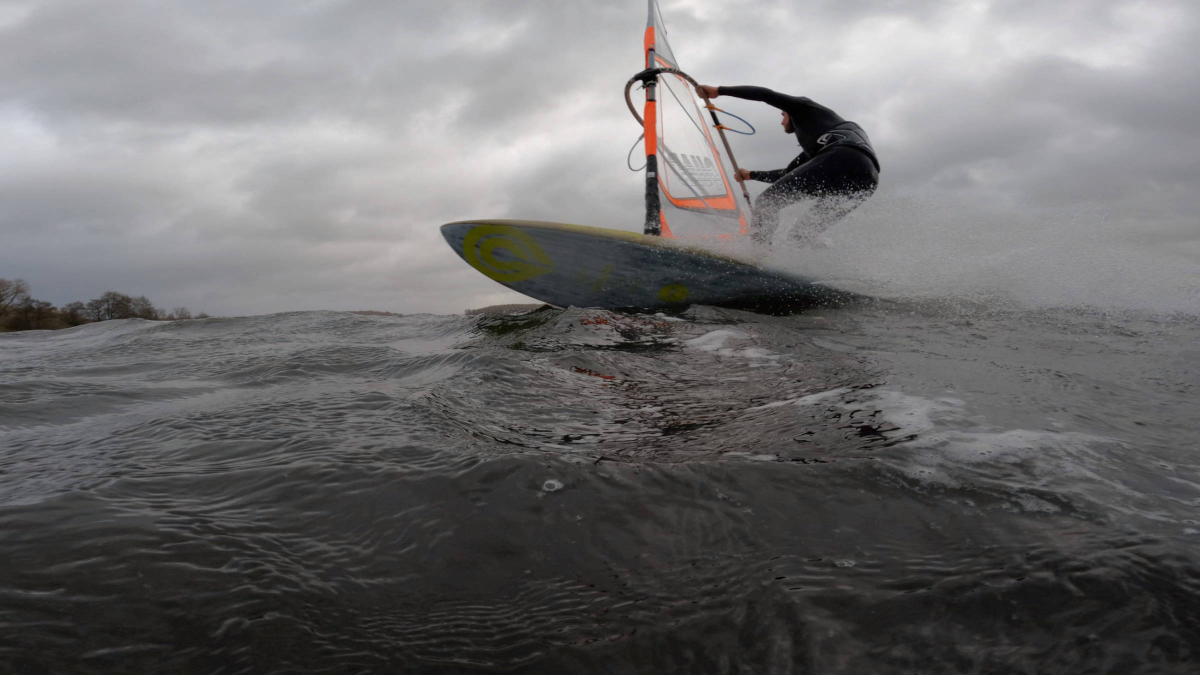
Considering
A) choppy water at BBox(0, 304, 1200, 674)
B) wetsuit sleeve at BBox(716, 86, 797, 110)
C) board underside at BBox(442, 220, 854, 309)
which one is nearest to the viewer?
choppy water at BBox(0, 304, 1200, 674)

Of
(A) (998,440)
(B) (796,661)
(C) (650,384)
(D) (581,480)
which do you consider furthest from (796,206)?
(B) (796,661)

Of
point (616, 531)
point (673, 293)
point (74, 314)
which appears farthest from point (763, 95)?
point (74, 314)

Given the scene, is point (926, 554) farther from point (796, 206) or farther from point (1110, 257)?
point (1110, 257)

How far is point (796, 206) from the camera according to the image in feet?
22.1

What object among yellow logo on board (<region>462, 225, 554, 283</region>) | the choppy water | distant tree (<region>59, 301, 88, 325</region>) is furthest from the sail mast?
distant tree (<region>59, 301, 88, 325</region>)

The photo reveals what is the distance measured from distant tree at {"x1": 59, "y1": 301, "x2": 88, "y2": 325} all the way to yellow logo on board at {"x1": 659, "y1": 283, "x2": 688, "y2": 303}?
42.3 feet

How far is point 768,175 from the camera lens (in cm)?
771

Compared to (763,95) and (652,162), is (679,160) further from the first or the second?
(763,95)

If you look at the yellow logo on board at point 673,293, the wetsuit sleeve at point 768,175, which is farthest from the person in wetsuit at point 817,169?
the yellow logo on board at point 673,293

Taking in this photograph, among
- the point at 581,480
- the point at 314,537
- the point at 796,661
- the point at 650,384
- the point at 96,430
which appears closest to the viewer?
the point at 796,661

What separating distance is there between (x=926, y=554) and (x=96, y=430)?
305 cm

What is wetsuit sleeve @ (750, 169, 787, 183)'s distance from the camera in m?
7.52

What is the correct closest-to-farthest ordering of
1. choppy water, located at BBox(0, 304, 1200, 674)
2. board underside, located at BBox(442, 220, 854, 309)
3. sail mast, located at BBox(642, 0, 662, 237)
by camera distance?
1. choppy water, located at BBox(0, 304, 1200, 674)
2. board underside, located at BBox(442, 220, 854, 309)
3. sail mast, located at BBox(642, 0, 662, 237)

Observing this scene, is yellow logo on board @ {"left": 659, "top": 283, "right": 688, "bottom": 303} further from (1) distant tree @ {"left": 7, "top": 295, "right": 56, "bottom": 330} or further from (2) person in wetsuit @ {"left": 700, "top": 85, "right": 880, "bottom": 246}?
(1) distant tree @ {"left": 7, "top": 295, "right": 56, "bottom": 330}
